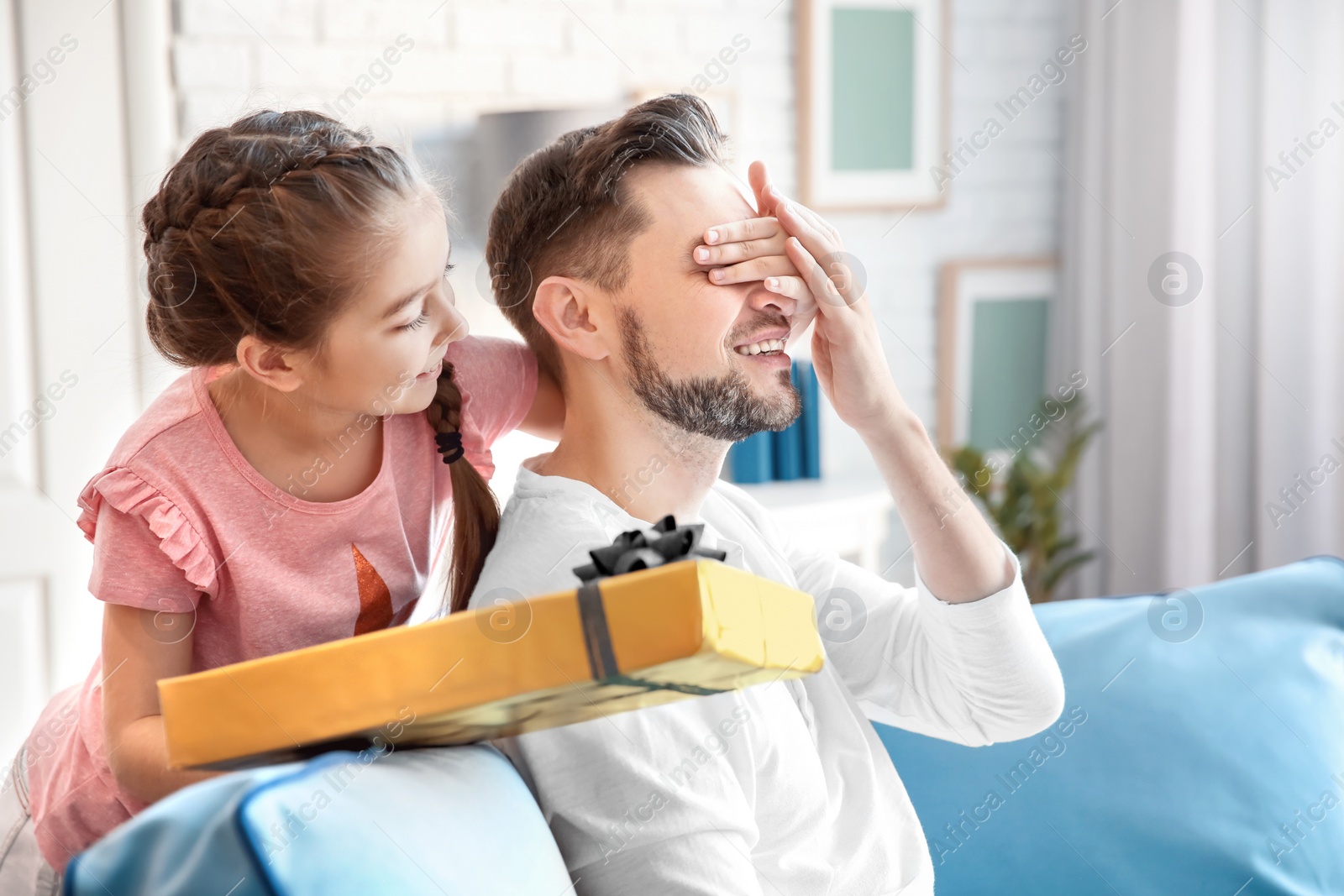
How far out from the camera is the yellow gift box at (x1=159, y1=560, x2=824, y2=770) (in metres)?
0.63

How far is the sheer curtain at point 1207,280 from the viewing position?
2568 millimetres

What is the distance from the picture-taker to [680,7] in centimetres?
279

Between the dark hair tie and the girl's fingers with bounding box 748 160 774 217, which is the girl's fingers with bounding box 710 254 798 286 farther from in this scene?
the dark hair tie

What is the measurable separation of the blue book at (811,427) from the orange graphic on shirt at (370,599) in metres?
1.72

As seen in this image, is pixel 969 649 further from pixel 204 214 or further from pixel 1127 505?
pixel 1127 505

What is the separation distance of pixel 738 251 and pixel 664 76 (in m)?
1.86

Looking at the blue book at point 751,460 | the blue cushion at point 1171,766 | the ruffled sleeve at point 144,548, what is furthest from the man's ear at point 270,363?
the blue book at point 751,460

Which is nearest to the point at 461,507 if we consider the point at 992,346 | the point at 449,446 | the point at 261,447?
the point at 449,446

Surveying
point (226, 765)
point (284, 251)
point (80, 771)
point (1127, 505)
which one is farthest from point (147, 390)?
point (1127, 505)

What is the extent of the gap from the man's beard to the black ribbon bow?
0.40m

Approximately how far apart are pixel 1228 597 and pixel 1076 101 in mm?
2190

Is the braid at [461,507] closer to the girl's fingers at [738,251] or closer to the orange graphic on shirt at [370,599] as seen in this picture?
the orange graphic on shirt at [370,599]

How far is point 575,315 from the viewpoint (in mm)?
1129

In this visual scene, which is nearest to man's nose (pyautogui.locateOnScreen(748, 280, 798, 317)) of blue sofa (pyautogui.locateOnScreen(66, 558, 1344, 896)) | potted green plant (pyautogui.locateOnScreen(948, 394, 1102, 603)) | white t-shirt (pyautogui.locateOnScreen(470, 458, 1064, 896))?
white t-shirt (pyautogui.locateOnScreen(470, 458, 1064, 896))
